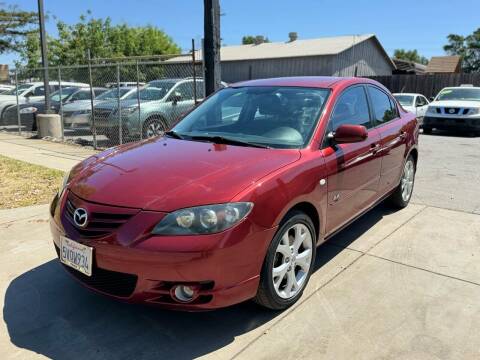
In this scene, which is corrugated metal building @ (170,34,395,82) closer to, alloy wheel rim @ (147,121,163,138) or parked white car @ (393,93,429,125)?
parked white car @ (393,93,429,125)

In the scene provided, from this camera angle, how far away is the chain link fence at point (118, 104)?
33.8 feet

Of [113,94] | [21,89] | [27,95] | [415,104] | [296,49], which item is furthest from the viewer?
[296,49]

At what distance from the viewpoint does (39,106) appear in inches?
595

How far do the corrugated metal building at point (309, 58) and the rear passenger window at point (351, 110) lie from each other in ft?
92.5

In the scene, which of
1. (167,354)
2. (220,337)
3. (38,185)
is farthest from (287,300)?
(38,185)

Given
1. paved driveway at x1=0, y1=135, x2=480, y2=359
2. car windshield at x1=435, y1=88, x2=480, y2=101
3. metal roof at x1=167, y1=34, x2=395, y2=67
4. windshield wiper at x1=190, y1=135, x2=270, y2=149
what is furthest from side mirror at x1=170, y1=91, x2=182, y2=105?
metal roof at x1=167, y1=34, x2=395, y2=67

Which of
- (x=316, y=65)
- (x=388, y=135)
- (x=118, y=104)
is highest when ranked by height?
(x=316, y=65)

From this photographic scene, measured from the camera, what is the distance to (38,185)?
7039 mm

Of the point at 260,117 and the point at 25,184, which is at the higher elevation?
the point at 260,117

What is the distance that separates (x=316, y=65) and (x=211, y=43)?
86.8 feet

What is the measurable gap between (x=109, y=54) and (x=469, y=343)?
41581mm

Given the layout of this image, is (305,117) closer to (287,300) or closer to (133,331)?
(287,300)

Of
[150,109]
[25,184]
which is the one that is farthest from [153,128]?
[25,184]

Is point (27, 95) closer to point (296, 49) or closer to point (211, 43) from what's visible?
point (211, 43)
